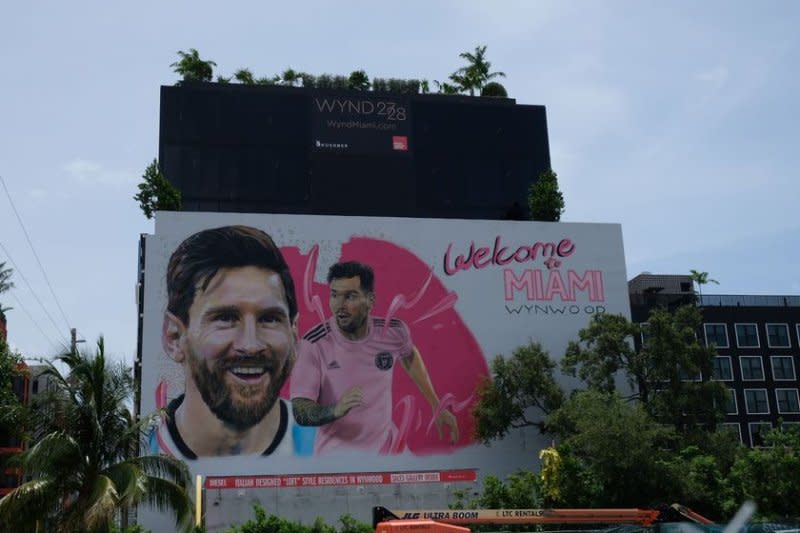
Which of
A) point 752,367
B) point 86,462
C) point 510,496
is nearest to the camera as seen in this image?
point 86,462

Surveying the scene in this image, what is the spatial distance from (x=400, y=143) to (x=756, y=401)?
4763 centimetres

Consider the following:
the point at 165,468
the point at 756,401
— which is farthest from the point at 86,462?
→ the point at 756,401

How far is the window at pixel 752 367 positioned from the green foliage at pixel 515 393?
4301 centimetres

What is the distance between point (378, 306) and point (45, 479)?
28.6m

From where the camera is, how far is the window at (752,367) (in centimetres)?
8731

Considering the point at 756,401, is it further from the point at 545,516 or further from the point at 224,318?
the point at 545,516

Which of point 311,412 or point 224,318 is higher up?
point 224,318

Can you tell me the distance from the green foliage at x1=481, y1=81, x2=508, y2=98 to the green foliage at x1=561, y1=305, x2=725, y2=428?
19.9 meters

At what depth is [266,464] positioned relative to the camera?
4884 centimetres

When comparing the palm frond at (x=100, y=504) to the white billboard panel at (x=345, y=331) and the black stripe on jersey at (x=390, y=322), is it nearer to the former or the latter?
the white billboard panel at (x=345, y=331)

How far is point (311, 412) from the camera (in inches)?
1970

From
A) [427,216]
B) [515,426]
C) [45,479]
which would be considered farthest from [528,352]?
[45,479]

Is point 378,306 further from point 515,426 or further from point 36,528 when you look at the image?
point 36,528

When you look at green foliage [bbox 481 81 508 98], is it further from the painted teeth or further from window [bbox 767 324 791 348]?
window [bbox 767 324 791 348]
